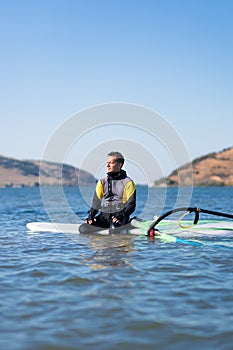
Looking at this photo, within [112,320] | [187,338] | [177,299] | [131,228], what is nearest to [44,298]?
[112,320]

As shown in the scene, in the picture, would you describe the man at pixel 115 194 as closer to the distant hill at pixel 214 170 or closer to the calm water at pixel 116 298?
the calm water at pixel 116 298

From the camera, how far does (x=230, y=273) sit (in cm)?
689

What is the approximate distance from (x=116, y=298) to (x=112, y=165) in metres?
5.39

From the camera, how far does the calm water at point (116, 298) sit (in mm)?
4199

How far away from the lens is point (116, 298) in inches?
217

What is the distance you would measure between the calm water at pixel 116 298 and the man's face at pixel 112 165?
2.27 m

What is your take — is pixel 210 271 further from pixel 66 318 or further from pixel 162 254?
pixel 66 318

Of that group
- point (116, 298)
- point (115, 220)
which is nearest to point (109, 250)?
point (115, 220)

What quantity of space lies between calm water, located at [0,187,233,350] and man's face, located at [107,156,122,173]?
2.27m

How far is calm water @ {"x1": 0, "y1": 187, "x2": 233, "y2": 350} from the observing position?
13.8 ft

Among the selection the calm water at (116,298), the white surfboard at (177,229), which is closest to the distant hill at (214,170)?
the white surfboard at (177,229)

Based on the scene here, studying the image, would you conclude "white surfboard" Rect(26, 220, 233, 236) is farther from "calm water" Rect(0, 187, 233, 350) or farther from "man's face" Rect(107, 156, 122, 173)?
"calm water" Rect(0, 187, 233, 350)

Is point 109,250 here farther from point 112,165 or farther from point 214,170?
point 214,170

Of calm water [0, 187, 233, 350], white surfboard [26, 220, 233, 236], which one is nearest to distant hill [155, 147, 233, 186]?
white surfboard [26, 220, 233, 236]
